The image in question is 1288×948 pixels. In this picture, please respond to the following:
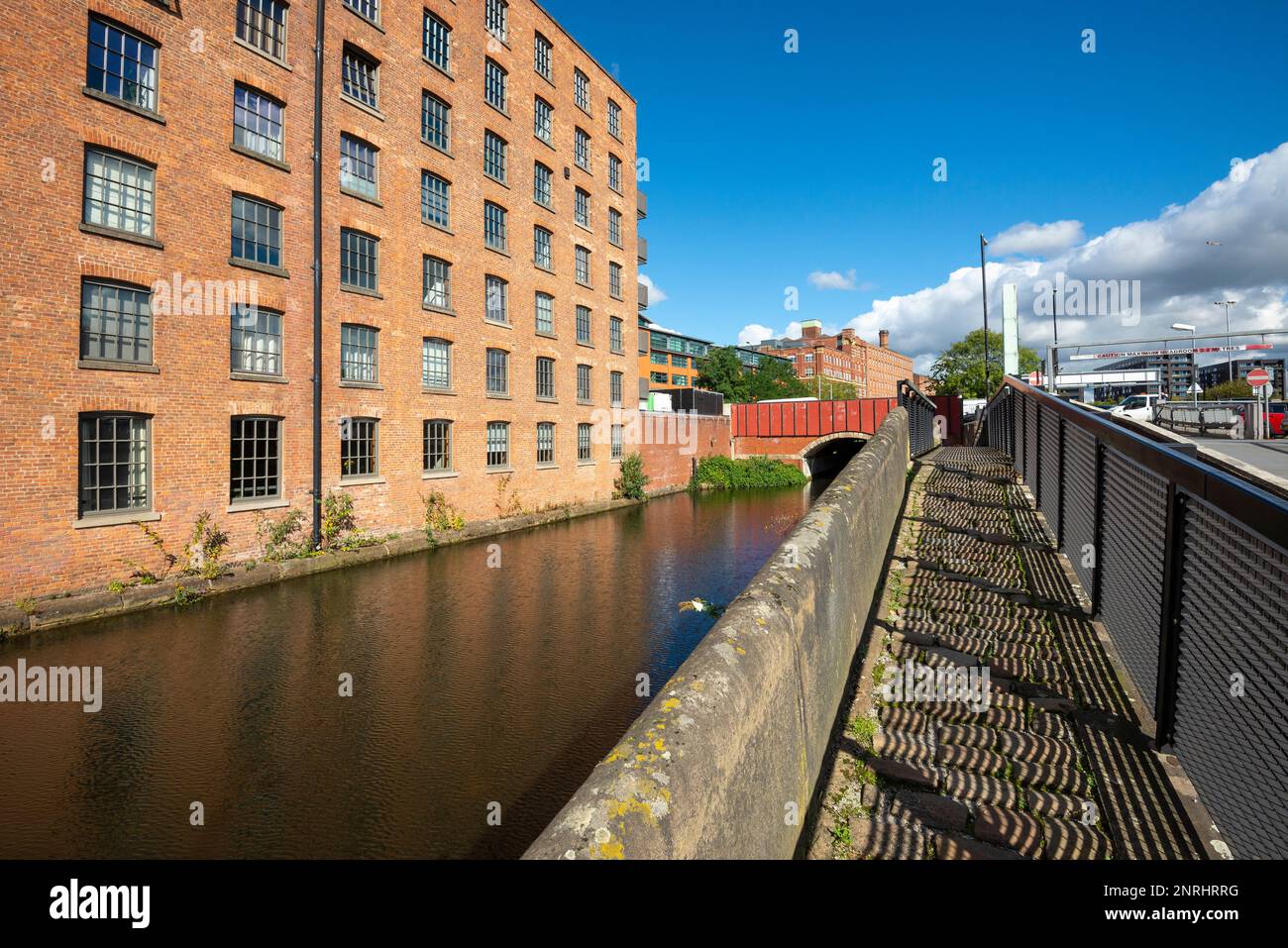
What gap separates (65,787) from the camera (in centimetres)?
544

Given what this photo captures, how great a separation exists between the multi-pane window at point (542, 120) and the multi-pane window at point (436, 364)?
9385mm

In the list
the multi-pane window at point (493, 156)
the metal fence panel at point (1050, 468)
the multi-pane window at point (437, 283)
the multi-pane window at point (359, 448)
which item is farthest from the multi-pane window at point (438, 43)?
the metal fence panel at point (1050, 468)

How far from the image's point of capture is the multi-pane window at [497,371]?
2078 cm

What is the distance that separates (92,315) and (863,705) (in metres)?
13.2

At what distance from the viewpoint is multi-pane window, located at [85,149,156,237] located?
10.9 metres

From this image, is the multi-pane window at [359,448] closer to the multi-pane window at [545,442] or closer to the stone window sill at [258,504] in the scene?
the stone window sill at [258,504]

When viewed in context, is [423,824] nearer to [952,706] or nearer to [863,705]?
[863,705]

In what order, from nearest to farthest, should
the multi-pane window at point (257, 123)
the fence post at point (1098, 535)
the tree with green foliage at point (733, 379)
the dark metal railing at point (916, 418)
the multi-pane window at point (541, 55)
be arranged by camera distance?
the fence post at point (1098, 535), the multi-pane window at point (257, 123), the dark metal railing at point (916, 418), the multi-pane window at point (541, 55), the tree with green foliage at point (733, 379)

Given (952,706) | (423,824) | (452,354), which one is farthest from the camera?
(452,354)

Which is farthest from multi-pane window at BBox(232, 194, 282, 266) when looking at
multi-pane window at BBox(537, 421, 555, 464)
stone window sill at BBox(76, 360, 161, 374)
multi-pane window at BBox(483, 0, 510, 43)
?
multi-pane window at BBox(483, 0, 510, 43)

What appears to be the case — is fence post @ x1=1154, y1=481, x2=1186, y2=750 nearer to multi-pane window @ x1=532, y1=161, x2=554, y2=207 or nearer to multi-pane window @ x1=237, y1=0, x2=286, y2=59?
multi-pane window @ x1=237, y1=0, x2=286, y2=59

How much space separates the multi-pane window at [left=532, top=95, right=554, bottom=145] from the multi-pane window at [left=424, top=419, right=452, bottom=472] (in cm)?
1140
